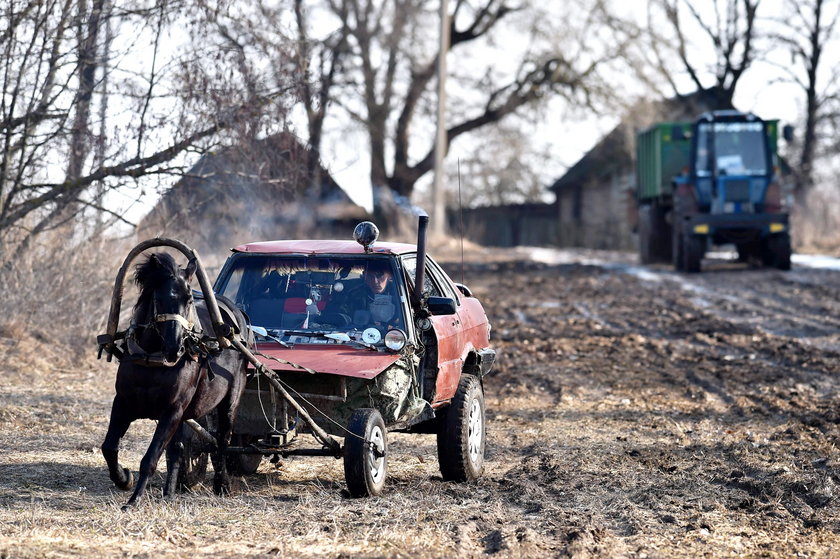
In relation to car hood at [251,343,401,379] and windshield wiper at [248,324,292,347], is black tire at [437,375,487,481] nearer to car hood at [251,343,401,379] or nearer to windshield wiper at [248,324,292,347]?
car hood at [251,343,401,379]

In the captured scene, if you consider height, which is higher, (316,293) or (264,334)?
(316,293)

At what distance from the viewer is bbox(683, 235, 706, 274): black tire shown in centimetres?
2662

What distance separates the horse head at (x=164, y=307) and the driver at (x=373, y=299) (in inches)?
62.2

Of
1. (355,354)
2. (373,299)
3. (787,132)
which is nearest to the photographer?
(355,354)

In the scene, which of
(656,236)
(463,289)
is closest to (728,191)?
(656,236)

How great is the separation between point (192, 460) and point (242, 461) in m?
0.74

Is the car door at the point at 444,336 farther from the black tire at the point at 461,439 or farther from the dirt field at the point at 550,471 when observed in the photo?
A: the dirt field at the point at 550,471

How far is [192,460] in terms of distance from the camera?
744 cm

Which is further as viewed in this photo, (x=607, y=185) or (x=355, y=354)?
(x=607, y=185)

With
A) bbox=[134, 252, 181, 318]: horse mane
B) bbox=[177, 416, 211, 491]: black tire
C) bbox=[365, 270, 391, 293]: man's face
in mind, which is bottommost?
bbox=[177, 416, 211, 491]: black tire

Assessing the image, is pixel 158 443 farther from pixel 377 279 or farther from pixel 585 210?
pixel 585 210

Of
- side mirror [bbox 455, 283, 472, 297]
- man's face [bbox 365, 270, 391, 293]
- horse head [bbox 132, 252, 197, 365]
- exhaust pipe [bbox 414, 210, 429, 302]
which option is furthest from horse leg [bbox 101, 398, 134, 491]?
side mirror [bbox 455, 283, 472, 297]

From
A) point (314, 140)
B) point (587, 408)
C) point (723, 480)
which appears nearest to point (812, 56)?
point (314, 140)

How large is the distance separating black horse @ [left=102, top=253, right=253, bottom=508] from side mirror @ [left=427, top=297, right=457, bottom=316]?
5.22 ft
